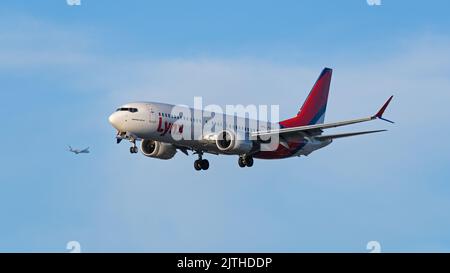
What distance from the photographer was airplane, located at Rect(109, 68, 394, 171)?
8775cm

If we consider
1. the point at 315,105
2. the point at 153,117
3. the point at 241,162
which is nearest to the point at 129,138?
the point at 153,117

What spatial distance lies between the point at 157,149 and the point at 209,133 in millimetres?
6504

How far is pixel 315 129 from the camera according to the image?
94000 mm

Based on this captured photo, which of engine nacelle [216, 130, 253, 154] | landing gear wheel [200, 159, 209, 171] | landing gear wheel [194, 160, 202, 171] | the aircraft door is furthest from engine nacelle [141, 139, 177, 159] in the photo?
the aircraft door

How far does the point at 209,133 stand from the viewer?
9100cm

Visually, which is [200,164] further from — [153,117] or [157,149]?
[153,117]

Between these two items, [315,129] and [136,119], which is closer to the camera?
[136,119]

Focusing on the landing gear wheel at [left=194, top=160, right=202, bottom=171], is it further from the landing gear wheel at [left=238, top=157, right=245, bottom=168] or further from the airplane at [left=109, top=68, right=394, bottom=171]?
the landing gear wheel at [left=238, top=157, right=245, bottom=168]

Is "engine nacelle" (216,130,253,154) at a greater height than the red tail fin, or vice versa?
the red tail fin
